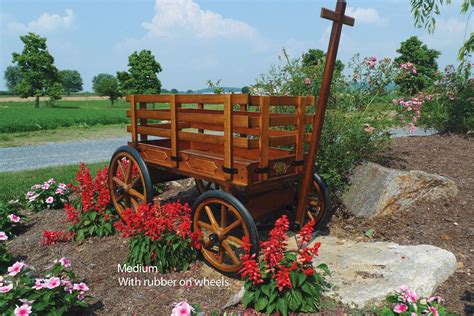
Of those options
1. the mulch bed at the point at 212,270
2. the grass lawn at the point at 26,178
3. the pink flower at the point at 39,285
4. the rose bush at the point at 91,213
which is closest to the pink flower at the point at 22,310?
Answer: the pink flower at the point at 39,285

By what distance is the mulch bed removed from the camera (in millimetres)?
3172

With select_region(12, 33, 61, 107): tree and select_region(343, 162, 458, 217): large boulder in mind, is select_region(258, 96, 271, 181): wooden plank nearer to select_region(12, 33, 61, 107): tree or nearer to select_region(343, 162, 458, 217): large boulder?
select_region(343, 162, 458, 217): large boulder

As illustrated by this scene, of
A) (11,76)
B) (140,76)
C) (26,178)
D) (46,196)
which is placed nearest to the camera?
(46,196)

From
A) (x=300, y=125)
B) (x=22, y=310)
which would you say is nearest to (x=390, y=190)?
(x=300, y=125)

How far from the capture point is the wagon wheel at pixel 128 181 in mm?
4207

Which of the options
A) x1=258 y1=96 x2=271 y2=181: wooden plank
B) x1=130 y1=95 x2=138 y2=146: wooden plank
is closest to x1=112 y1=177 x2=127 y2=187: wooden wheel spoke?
x1=130 y1=95 x2=138 y2=146: wooden plank

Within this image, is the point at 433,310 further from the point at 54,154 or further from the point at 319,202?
the point at 54,154

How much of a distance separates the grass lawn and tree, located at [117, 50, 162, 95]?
Result: 4218 cm

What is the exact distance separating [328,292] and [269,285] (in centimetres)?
53

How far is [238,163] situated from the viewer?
3.23 meters

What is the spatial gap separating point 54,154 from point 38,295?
30.9 ft

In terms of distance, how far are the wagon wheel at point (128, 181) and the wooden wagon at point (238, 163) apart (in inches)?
0.5

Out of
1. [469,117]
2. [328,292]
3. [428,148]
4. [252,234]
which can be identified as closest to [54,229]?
[252,234]

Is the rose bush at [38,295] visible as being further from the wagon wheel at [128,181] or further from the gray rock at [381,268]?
the gray rock at [381,268]
